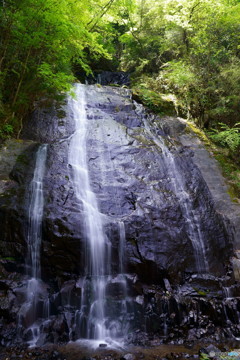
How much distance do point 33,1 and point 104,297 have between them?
23.9 feet

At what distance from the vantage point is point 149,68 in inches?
624

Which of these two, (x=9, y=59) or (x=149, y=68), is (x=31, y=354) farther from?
(x=149, y=68)

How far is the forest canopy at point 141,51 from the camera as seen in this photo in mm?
6738

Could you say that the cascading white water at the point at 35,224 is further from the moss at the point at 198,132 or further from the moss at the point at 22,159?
the moss at the point at 198,132

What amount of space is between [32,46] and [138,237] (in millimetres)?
6467

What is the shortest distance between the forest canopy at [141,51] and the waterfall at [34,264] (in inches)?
99.8

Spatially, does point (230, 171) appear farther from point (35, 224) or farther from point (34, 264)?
point (34, 264)

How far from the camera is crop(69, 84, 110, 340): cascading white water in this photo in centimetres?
500

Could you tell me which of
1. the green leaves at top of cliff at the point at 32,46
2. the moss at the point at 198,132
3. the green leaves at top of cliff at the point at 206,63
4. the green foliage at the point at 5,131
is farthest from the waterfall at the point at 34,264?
the green leaves at top of cliff at the point at 206,63

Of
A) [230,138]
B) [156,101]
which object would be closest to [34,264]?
[230,138]

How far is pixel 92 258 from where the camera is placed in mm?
5621

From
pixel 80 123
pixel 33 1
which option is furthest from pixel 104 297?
pixel 33 1

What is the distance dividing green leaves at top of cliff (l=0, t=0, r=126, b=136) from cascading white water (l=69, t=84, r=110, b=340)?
254 cm

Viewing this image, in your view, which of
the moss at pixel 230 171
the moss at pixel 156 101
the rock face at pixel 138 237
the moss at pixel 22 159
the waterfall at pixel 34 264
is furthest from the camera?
the moss at pixel 156 101
